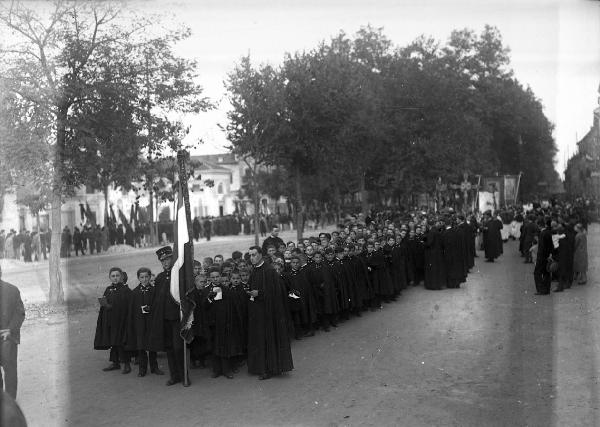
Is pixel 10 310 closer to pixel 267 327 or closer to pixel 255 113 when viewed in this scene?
pixel 267 327

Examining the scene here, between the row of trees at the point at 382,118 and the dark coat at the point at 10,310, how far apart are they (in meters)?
16.1

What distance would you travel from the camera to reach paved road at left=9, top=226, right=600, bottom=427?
7.43 metres

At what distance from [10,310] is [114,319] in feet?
7.90

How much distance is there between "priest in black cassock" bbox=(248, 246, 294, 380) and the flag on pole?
82 centimetres

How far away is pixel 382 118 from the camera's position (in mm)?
34594

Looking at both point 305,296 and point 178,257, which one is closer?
point 178,257

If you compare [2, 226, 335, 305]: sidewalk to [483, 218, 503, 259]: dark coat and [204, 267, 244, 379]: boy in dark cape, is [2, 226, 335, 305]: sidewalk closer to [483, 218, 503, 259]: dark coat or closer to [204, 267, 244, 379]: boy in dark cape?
[204, 267, 244, 379]: boy in dark cape

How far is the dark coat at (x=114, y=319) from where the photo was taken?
9844mm

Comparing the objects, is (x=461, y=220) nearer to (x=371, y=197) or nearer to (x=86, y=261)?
(x=86, y=261)

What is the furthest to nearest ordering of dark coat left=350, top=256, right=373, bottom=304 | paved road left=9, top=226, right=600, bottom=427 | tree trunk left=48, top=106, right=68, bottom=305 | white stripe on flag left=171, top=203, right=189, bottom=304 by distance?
tree trunk left=48, top=106, right=68, bottom=305
dark coat left=350, top=256, right=373, bottom=304
white stripe on flag left=171, top=203, right=189, bottom=304
paved road left=9, top=226, right=600, bottom=427

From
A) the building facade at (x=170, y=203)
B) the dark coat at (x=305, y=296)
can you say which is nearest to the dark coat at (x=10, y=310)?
the dark coat at (x=305, y=296)

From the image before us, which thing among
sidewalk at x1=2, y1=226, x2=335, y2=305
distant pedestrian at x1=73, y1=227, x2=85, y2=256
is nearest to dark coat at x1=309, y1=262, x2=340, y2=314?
sidewalk at x1=2, y1=226, x2=335, y2=305

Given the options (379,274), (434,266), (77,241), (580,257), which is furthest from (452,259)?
(77,241)

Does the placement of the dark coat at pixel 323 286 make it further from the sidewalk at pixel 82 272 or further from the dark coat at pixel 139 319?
the sidewalk at pixel 82 272
